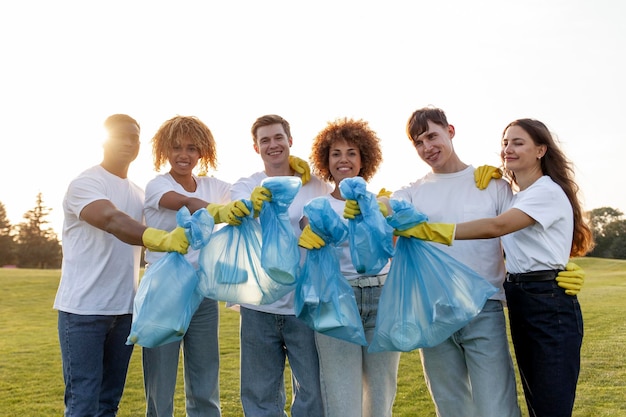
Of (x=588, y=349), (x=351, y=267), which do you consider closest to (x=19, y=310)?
(x=588, y=349)

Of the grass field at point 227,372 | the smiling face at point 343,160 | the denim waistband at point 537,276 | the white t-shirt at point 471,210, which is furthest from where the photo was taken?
the grass field at point 227,372

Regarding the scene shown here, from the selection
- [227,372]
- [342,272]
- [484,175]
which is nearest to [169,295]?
[342,272]

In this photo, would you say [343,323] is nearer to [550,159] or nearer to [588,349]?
[550,159]

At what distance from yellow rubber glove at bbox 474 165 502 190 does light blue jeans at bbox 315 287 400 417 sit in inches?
30.0

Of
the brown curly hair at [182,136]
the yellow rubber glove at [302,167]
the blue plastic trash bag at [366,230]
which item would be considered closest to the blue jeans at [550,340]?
the blue plastic trash bag at [366,230]

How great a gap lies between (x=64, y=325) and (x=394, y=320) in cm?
174

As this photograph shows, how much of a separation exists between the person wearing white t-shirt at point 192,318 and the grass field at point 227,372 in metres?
1.65

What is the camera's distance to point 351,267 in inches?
120

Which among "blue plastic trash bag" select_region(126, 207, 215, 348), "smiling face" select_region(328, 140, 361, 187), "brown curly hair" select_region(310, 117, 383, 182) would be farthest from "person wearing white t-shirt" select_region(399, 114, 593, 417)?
"blue plastic trash bag" select_region(126, 207, 215, 348)

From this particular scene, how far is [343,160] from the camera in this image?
325 centimetres

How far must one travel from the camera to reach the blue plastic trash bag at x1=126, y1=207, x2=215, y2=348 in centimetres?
275

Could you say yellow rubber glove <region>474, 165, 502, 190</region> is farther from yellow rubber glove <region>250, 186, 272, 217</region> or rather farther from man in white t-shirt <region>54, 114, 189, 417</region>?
man in white t-shirt <region>54, 114, 189, 417</region>

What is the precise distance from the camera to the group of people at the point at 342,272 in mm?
2834

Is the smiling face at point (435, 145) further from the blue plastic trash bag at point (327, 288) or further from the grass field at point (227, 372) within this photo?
the grass field at point (227, 372)
